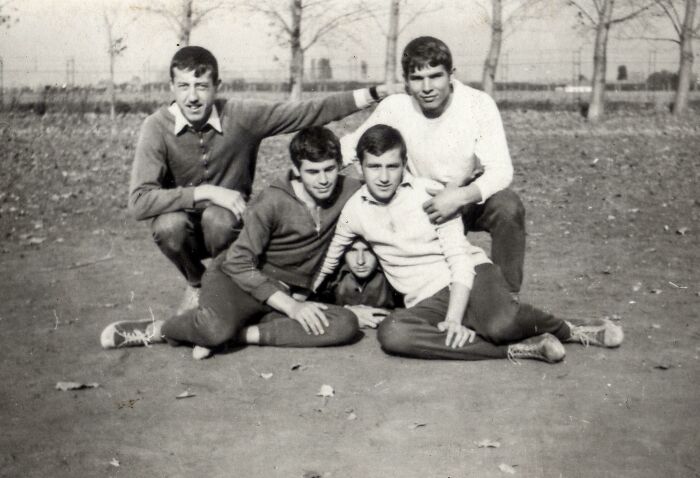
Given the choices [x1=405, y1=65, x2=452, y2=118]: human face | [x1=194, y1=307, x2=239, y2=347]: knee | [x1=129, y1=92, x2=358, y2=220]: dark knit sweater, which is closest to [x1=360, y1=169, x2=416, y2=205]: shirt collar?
[x1=405, y1=65, x2=452, y2=118]: human face

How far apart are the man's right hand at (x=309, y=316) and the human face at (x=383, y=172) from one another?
74 centimetres

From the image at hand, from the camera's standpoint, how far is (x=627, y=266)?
22.7 ft

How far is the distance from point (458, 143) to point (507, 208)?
0.51 meters

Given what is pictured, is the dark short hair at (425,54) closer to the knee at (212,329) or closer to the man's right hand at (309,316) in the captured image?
the man's right hand at (309,316)

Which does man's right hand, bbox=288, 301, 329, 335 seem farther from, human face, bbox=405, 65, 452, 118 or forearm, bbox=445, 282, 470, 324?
human face, bbox=405, 65, 452, 118

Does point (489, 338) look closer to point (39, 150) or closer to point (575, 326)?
point (575, 326)

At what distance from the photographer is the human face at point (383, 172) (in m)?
4.53

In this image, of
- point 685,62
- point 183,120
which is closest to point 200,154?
point 183,120

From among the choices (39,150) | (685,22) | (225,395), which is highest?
(685,22)

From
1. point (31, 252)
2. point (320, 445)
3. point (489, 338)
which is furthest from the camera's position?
point (31, 252)

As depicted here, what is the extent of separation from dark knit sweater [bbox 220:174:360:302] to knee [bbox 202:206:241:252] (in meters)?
0.21

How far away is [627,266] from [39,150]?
10274mm

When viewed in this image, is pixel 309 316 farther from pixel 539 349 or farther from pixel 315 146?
pixel 539 349

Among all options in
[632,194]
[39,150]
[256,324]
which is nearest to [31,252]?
[256,324]
